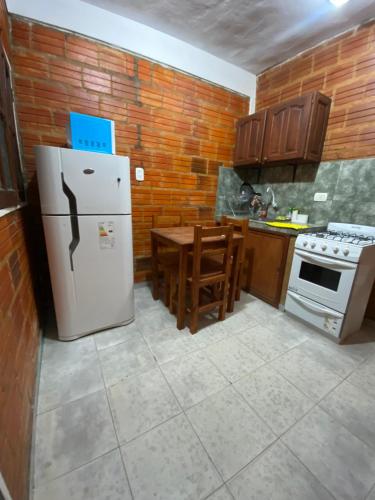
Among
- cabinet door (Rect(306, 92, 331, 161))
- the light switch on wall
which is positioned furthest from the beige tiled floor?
cabinet door (Rect(306, 92, 331, 161))

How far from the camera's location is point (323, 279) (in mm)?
1769

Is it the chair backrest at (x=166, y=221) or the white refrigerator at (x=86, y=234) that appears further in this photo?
the chair backrest at (x=166, y=221)

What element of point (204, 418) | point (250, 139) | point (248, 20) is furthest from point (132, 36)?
point (204, 418)

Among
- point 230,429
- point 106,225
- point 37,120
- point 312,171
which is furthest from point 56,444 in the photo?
point 312,171

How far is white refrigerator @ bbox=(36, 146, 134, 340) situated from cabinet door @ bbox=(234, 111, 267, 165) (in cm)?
177

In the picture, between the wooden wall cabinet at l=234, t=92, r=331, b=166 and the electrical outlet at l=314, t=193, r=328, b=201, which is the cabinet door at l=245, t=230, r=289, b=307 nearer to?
the electrical outlet at l=314, t=193, r=328, b=201

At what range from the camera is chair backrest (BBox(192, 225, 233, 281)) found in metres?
1.55

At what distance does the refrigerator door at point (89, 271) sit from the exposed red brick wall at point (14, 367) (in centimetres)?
23

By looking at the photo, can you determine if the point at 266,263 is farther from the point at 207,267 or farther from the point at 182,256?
the point at 182,256

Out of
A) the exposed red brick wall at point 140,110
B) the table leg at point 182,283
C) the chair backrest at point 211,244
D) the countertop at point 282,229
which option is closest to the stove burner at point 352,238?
the countertop at point 282,229

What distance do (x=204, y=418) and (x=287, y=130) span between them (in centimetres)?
270

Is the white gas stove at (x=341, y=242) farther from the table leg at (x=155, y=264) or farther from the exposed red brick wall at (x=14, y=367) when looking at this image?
the exposed red brick wall at (x=14, y=367)

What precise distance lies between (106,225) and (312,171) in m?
2.36

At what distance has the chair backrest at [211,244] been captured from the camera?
5.10 ft
